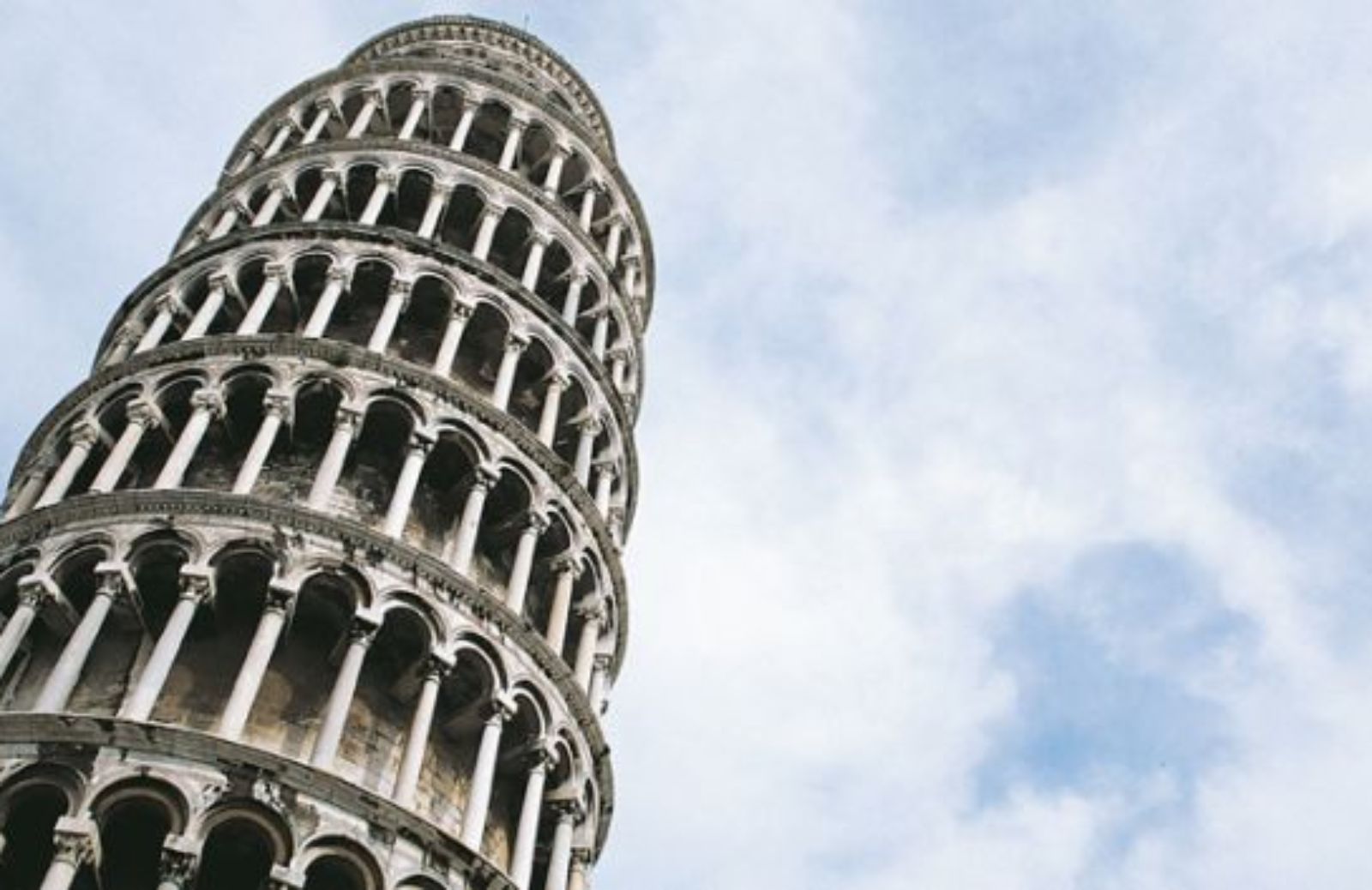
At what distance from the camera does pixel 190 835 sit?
13.5m

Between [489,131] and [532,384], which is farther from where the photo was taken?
[489,131]

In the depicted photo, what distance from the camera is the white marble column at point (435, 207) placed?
77.0 ft

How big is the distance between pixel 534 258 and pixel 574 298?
836mm

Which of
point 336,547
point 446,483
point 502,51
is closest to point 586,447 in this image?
point 446,483

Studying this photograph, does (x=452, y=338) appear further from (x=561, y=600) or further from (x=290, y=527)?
(x=290, y=527)

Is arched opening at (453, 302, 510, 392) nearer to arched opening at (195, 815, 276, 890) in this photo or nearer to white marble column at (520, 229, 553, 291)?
white marble column at (520, 229, 553, 291)

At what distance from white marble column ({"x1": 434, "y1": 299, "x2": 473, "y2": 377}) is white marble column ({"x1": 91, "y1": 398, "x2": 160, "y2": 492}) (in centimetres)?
341

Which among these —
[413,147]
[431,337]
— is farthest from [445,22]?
[431,337]

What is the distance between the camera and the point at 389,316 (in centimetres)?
2109

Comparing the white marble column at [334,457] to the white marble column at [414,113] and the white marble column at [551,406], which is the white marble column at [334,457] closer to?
the white marble column at [551,406]

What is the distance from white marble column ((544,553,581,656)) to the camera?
61.7 ft

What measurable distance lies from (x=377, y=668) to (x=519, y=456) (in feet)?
13.2

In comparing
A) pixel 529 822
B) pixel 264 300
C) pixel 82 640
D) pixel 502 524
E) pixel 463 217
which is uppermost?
pixel 463 217

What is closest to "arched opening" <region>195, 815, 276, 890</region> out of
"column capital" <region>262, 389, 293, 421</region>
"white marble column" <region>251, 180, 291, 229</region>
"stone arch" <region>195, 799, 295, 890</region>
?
"stone arch" <region>195, 799, 295, 890</region>
